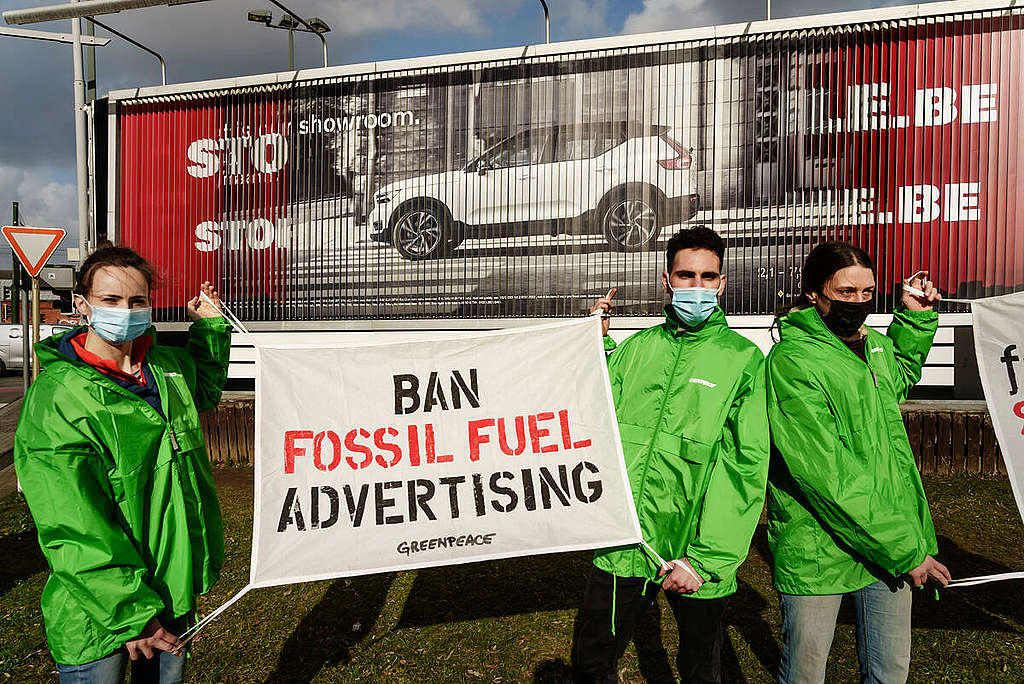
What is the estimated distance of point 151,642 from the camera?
86.3 inches

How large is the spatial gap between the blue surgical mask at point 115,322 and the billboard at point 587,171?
6.91 m

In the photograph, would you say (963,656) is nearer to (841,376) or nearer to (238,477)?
(841,376)

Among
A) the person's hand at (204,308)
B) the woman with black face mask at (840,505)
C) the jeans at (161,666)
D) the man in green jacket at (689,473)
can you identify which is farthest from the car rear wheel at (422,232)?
the jeans at (161,666)

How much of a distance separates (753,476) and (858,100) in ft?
24.5

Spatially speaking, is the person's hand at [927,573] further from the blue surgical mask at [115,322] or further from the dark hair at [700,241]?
the blue surgical mask at [115,322]

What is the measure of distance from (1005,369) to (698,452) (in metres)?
1.99

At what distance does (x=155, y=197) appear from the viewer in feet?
35.4

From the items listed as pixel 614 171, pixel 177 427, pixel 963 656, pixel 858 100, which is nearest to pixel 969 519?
pixel 963 656

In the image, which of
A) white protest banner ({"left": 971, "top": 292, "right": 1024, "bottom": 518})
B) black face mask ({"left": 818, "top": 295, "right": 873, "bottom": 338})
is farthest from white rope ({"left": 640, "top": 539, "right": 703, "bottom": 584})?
white protest banner ({"left": 971, "top": 292, "right": 1024, "bottom": 518})

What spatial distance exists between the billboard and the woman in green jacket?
689 cm

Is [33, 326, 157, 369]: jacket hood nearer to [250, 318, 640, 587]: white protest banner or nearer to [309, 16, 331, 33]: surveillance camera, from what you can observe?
[250, 318, 640, 587]: white protest banner

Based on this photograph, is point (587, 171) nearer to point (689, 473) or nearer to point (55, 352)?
point (689, 473)

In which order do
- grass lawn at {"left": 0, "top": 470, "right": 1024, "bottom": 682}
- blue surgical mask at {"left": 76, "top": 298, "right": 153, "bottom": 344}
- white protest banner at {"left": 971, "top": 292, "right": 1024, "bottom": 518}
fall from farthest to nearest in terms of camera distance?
grass lawn at {"left": 0, "top": 470, "right": 1024, "bottom": 682}, white protest banner at {"left": 971, "top": 292, "right": 1024, "bottom": 518}, blue surgical mask at {"left": 76, "top": 298, "right": 153, "bottom": 344}

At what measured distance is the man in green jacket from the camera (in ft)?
8.34
